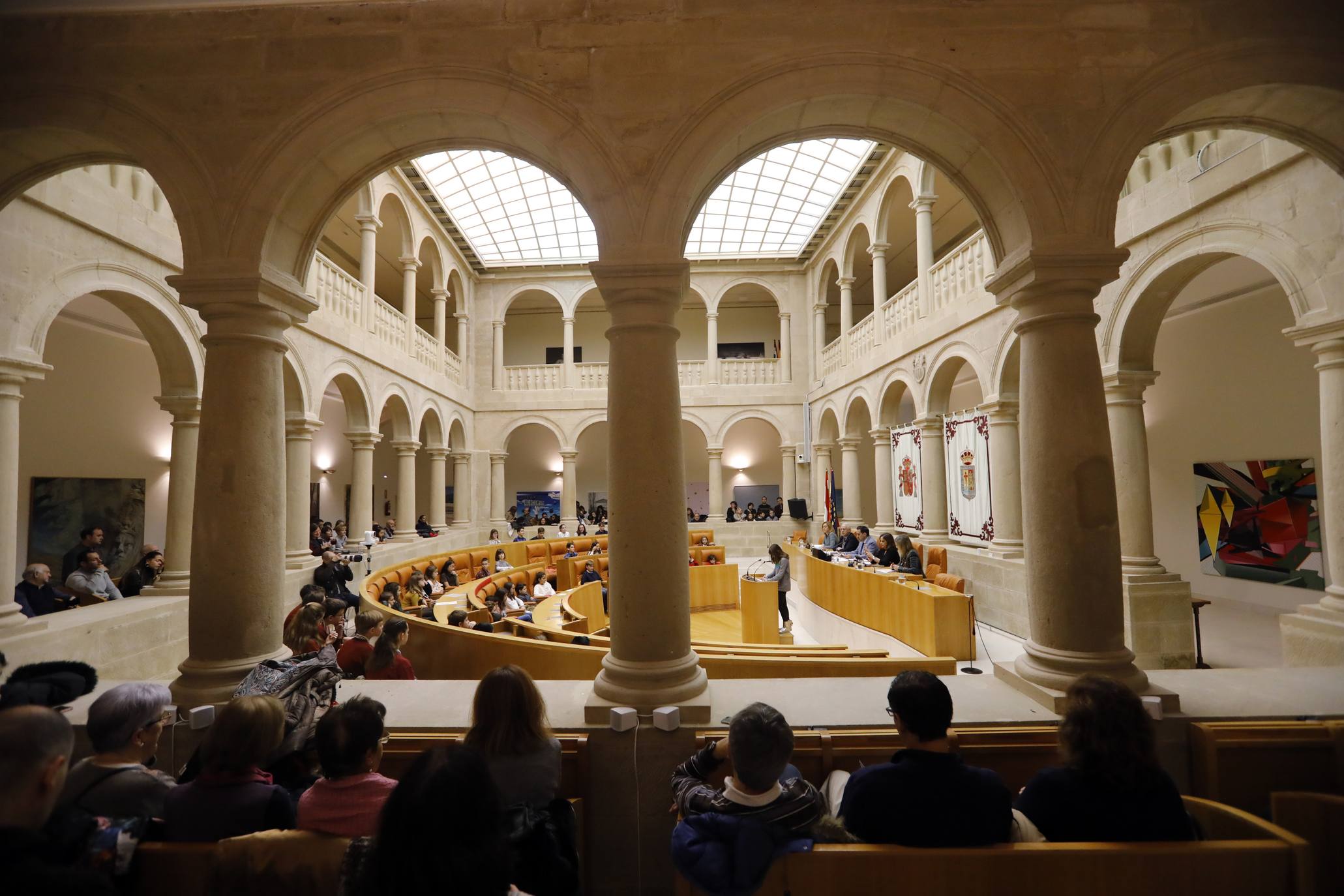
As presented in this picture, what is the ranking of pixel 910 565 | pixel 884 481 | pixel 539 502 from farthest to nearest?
pixel 539 502 → pixel 884 481 → pixel 910 565

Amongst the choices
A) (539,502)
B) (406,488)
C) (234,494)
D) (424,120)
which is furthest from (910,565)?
(539,502)

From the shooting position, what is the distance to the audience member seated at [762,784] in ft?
5.82

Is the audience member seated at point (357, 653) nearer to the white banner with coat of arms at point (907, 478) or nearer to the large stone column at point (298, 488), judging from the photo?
the large stone column at point (298, 488)

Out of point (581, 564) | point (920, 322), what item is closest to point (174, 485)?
point (581, 564)

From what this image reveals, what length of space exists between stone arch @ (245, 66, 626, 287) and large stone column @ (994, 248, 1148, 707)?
7.54ft

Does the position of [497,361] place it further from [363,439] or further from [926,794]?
[926,794]

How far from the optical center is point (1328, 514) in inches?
185

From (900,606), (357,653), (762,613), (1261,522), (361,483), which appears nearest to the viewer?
(357,653)

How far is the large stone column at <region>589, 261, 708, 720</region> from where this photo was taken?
322 centimetres

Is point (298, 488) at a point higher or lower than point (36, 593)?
higher

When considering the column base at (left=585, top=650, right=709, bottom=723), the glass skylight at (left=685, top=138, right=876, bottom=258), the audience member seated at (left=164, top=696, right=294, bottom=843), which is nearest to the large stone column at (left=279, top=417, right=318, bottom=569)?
the glass skylight at (left=685, top=138, right=876, bottom=258)

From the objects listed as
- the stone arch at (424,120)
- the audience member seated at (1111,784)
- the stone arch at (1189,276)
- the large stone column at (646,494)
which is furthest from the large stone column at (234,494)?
the stone arch at (1189,276)

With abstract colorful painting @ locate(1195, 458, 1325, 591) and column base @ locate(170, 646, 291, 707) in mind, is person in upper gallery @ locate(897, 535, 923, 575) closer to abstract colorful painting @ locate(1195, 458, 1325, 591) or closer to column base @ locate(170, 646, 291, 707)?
abstract colorful painting @ locate(1195, 458, 1325, 591)

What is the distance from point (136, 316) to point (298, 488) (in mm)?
3108
